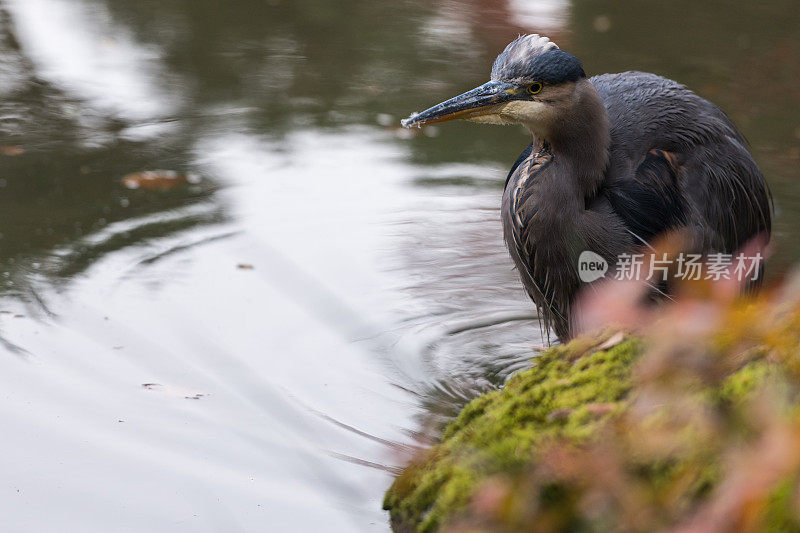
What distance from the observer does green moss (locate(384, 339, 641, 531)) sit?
214 cm

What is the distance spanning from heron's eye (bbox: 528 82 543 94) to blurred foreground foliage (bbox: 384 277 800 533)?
1.59 metres

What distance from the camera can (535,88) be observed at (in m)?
3.77

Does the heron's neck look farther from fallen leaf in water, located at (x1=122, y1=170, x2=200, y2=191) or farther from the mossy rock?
fallen leaf in water, located at (x1=122, y1=170, x2=200, y2=191)

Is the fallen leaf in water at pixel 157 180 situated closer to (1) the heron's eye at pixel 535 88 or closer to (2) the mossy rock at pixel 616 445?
(1) the heron's eye at pixel 535 88

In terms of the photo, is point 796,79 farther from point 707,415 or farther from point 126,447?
point 707,415

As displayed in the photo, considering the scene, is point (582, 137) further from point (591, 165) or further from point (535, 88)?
point (535, 88)

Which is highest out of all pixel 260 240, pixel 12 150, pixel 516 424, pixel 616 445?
pixel 616 445

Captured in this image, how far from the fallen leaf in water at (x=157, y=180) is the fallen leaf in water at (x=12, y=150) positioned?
0.77 metres

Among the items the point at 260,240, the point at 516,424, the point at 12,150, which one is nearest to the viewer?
the point at 516,424

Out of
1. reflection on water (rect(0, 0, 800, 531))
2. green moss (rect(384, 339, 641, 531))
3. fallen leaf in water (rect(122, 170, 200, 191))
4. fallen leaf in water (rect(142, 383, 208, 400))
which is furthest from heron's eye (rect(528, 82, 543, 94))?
fallen leaf in water (rect(122, 170, 200, 191))

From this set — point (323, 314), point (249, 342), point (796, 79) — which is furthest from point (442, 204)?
point (796, 79)

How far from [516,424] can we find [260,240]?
3.39 meters

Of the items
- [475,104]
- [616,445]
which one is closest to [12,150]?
[475,104]

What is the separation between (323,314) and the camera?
15.7ft
